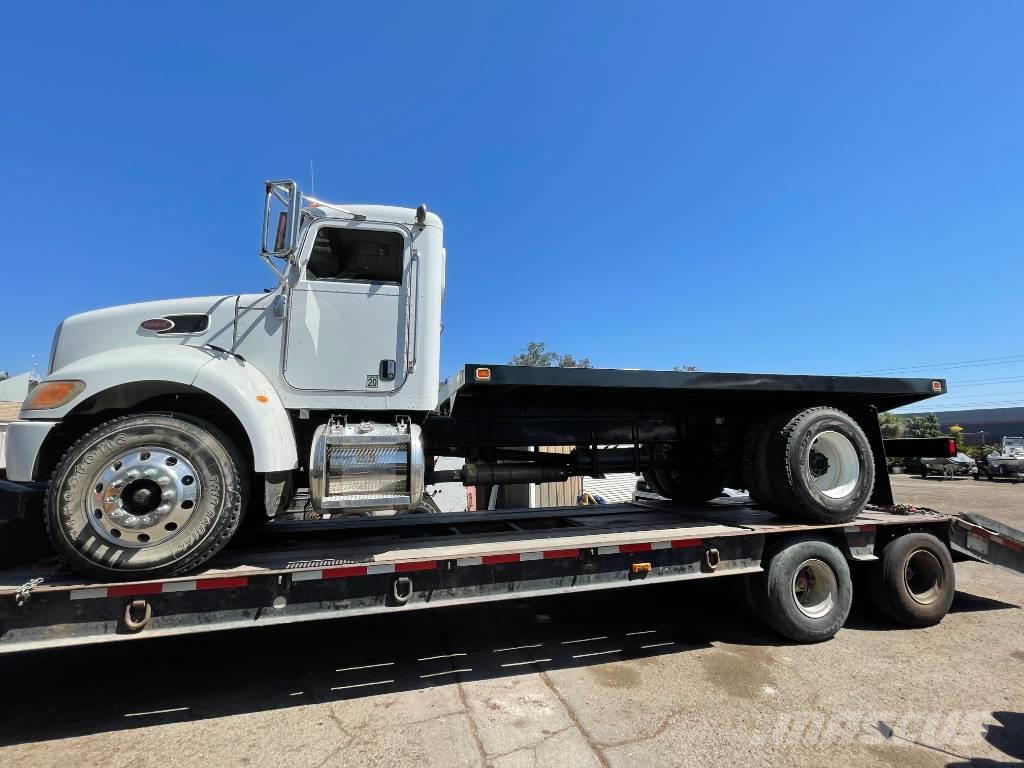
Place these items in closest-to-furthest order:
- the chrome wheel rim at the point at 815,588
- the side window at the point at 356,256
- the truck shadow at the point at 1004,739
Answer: the truck shadow at the point at 1004,739
the side window at the point at 356,256
the chrome wheel rim at the point at 815,588

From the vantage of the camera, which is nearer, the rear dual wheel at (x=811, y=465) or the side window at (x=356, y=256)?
the side window at (x=356, y=256)

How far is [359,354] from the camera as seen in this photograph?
3895 mm

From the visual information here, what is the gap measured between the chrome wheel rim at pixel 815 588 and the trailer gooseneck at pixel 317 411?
445 millimetres

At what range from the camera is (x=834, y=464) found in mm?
5074

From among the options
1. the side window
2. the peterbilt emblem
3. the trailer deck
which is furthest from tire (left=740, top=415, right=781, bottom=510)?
the peterbilt emblem

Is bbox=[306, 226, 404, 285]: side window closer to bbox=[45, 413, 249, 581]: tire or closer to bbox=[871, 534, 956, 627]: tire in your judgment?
bbox=[45, 413, 249, 581]: tire

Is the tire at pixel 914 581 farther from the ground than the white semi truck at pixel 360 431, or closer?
closer

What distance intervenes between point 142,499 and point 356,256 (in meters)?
2.28

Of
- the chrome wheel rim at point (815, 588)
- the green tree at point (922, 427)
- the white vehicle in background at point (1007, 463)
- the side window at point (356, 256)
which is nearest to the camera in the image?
→ the side window at point (356, 256)

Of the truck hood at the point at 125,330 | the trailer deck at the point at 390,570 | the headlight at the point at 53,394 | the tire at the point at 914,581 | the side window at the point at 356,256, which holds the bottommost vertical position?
the tire at the point at 914,581

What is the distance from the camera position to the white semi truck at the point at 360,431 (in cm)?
316

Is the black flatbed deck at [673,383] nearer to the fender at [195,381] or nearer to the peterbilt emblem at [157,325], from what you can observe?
the fender at [195,381]

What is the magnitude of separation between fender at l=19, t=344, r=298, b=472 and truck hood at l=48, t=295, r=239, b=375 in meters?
0.17

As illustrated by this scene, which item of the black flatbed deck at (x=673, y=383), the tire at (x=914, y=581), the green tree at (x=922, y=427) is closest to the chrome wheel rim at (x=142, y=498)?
the black flatbed deck at (x=673, y=383)
